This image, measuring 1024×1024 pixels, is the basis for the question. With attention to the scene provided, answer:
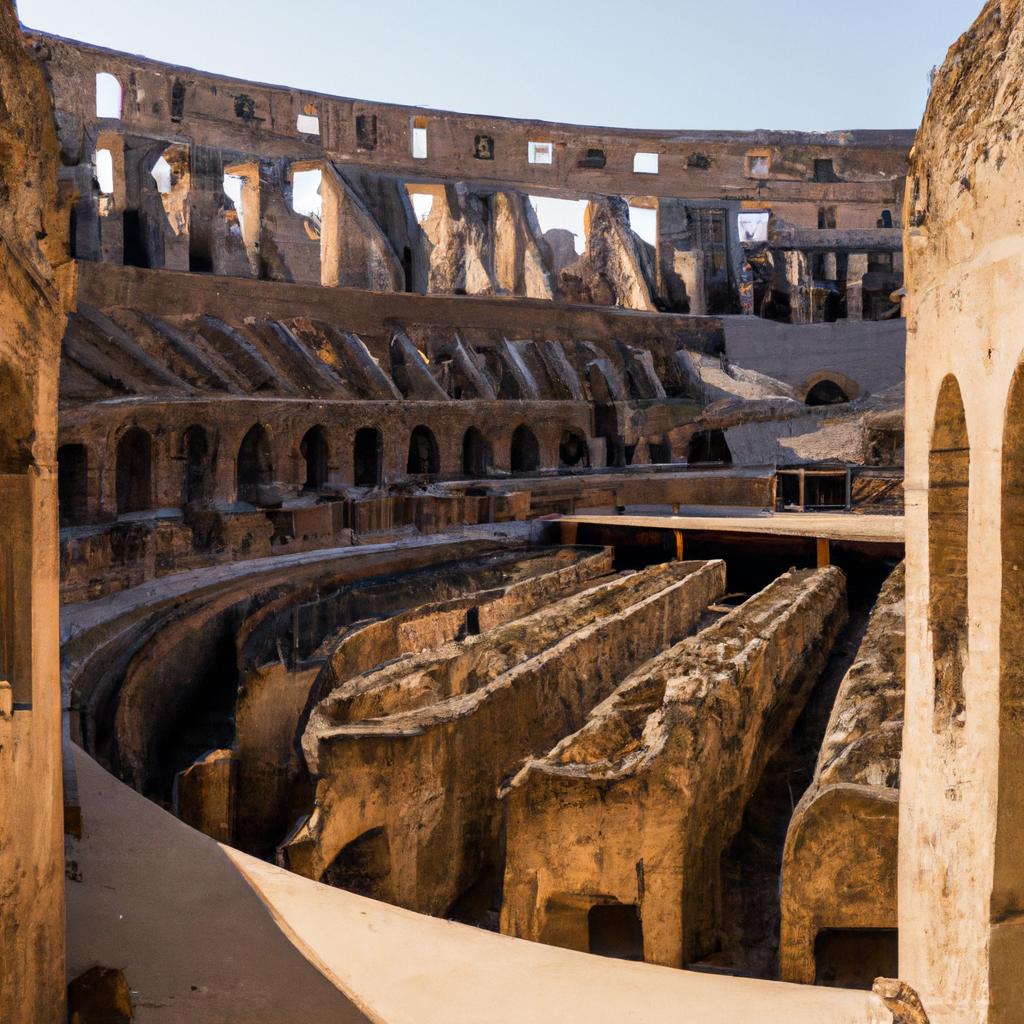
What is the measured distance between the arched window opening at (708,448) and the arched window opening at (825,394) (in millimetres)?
5527

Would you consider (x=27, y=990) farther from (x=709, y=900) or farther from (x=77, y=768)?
(x=709, y=900)

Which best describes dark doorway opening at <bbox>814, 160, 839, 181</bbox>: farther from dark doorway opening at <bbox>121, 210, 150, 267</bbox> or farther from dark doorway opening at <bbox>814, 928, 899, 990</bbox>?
dark doorway opening at <bbox>814, 928, 899, 990</bbox>

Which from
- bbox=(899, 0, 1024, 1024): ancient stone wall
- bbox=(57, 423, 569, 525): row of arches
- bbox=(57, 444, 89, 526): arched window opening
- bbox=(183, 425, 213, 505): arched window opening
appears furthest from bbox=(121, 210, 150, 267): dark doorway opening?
bbox=(899, 0, 1024, 1024): ancient stone wall

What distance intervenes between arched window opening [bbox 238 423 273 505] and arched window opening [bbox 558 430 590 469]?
690 cm

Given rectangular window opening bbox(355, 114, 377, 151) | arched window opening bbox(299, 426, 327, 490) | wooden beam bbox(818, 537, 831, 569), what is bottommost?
wooden beam bbox(818, 537, 831, 569)

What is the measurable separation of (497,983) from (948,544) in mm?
2704

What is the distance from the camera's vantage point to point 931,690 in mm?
4527

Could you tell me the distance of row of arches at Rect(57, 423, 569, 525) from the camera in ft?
47.9

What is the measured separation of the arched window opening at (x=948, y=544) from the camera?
4531mm

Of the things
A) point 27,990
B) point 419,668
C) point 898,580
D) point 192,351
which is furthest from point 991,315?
point 192,351

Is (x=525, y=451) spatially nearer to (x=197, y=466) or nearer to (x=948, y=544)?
(x=197, y=466)

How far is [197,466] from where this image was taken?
679 inches

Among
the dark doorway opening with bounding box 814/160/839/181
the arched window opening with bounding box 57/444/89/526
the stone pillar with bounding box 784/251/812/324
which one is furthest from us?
the dark doorway opening with bounding box 814/160/839/181

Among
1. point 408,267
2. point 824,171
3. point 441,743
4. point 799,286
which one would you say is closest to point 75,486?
point 441,743
